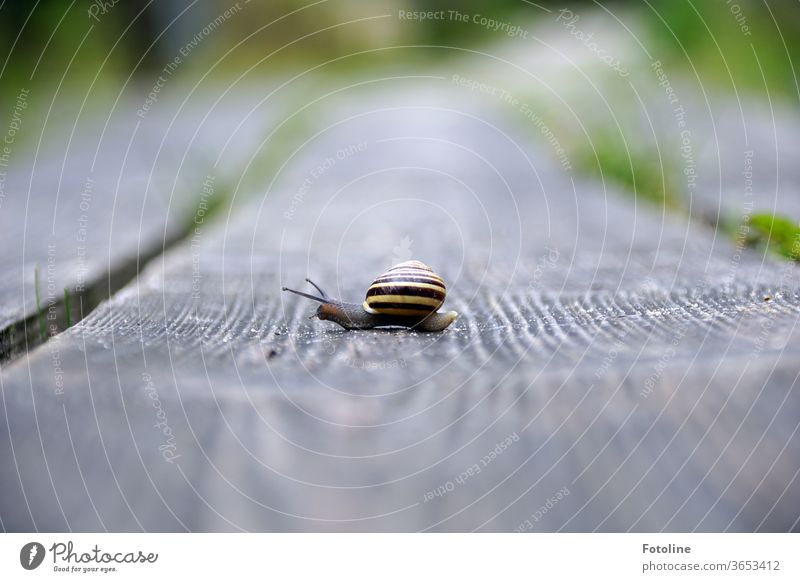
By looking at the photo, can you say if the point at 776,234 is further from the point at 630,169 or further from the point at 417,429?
the point at 630,169

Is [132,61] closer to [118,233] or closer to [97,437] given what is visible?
[118,233]

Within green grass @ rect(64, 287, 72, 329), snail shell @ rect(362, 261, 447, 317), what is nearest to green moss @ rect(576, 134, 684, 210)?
snail shell @ rect(362, 261, 447, 317)

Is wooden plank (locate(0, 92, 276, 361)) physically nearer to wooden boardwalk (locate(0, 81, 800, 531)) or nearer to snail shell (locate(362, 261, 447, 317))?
wooden boardwalk (locate(0, 81, 800, 531))

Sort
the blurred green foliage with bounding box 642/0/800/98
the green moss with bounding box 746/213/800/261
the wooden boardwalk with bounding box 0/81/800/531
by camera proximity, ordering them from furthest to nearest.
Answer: the blurred green foliage with bounding box 642/0/800/98, the green moss with bounding box 746/213/800/261, the wooden boardwalk with bounding box 0/81/800/531

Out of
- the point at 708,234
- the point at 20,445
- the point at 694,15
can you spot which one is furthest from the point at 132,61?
the point at 20,445

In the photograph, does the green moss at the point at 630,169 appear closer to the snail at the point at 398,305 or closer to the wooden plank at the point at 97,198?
the snail at the point at 398,305

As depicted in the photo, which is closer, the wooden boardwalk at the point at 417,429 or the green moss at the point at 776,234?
the wooden boardwalk at the point at 417,429

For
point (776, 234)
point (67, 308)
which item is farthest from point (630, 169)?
point (67, 308)

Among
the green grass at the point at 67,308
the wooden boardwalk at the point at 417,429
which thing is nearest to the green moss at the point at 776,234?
the wooden boardwalk at the point at 417,429
